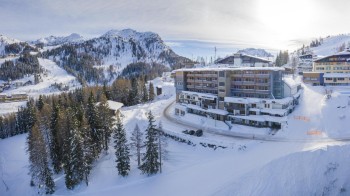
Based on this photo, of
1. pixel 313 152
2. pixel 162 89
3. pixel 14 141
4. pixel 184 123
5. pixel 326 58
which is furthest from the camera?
pixel 162 89

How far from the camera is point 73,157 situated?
50062mm

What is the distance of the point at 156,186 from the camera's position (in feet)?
159

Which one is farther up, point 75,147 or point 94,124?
point 94,124

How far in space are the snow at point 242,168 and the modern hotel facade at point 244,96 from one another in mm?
3695

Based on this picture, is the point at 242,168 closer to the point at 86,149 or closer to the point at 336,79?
the point at 86,149

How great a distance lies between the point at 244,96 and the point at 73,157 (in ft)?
153

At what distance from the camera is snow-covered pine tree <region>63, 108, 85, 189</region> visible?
49.7m

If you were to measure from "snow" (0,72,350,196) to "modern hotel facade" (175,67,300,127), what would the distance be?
3.70 m

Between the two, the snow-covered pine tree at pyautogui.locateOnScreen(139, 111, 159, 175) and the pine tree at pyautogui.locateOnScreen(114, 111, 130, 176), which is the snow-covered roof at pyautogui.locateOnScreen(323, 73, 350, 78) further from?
the pine tree at pyautogui.locateOnScreen(114, 111, 130, 176)

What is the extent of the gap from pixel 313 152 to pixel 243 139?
1493 cm

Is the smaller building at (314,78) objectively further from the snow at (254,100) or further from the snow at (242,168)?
the snow at (254,100)

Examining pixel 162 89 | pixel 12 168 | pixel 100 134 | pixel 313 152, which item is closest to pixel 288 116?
pixel 313 152

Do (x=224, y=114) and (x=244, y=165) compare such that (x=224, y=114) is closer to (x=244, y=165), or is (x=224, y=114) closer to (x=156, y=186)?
(x=244, y=165)

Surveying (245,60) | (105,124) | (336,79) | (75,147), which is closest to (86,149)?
(75,147)
